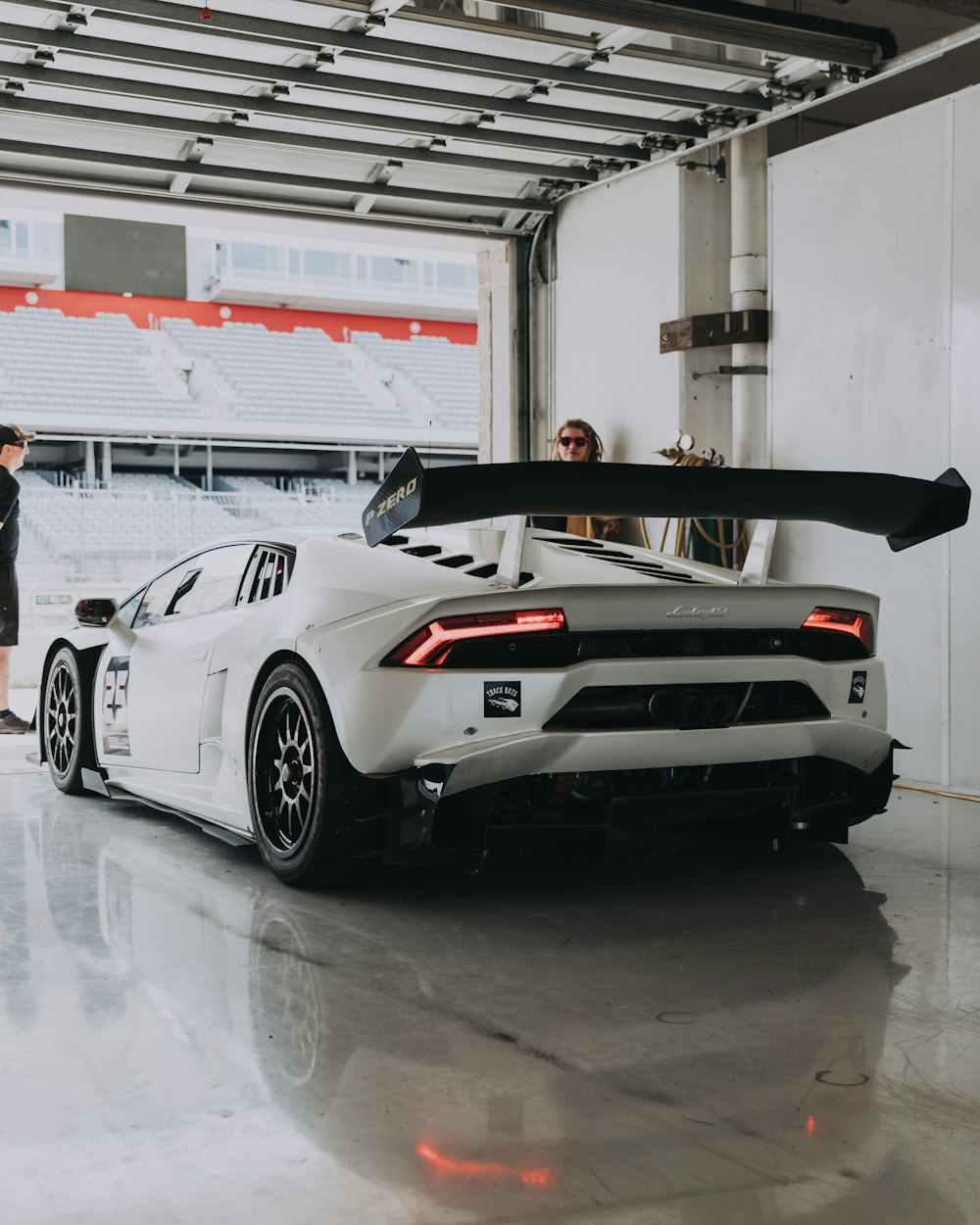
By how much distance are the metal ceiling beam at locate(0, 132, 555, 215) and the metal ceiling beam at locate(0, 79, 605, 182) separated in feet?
0.92

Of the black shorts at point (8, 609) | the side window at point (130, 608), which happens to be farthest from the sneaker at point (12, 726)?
the side window at point (130, 608)

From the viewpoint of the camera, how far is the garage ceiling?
19.8ft

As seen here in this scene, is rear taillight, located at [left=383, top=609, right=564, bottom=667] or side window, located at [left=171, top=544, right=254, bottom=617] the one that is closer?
rear taillight, located at [left=383, top=609, right=564, bottom=667]

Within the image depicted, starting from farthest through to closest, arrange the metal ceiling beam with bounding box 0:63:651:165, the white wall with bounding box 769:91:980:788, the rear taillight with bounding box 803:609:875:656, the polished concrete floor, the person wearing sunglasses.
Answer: the person wearing sunglasses, the metal ceiling beam with bounding box 0:63:651:165, the white wall with bounding box 769:91:980:788, the rear taillight with bounding box 803:609:875:656, the polished concrete floor

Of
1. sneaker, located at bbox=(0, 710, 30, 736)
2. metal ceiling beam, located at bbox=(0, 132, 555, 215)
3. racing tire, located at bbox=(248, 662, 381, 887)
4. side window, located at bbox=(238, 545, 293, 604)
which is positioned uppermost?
metal ceiling beam, located at bbox=(0, 132, 555, 215)

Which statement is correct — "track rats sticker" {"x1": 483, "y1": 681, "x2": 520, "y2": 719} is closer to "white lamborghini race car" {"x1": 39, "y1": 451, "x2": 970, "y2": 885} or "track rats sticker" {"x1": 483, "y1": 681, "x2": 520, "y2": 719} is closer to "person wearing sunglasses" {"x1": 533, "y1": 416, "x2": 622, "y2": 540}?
"white lamborghini race car" {"x1": 39, "y1": 451, "x2": 970, "y2": 885}

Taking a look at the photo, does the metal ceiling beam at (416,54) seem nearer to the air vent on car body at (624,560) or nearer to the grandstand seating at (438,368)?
the air vent on car body at (624,560)

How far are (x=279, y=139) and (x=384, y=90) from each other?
2.98 feet

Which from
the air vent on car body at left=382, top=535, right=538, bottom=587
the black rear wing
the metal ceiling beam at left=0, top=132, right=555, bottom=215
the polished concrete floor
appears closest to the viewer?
the polished concrete floor

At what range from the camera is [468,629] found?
3678 millimetres

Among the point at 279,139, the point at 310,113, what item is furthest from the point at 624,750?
the point at 279,139

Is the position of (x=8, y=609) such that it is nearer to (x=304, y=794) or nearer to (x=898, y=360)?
(x=304, y=794)

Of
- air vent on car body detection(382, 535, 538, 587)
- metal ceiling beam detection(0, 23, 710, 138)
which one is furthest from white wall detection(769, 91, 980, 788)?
air vent on car body detection(382, 535, 538, 587)

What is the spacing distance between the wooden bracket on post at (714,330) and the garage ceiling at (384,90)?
3.30ft
